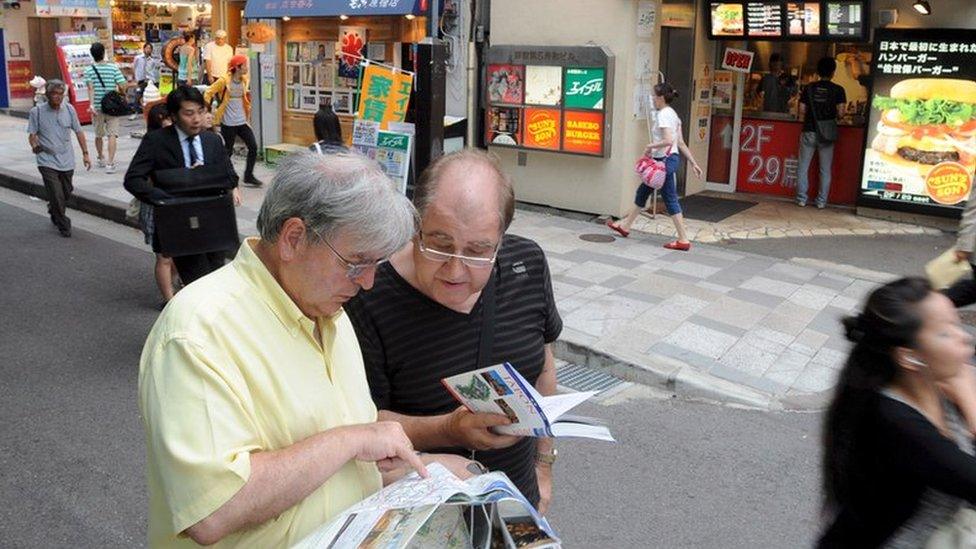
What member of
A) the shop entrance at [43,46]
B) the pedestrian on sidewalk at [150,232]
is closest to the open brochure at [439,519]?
the pedestrian on sidewalk at [150,232]

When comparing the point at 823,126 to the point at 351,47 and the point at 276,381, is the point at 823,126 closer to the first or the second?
the point at 351,47

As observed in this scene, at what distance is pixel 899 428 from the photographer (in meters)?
2.38

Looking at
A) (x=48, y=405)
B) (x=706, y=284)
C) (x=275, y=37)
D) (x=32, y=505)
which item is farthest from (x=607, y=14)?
(x=32, y=505)

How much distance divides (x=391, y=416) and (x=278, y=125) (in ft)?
42.5

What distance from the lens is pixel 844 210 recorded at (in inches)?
468

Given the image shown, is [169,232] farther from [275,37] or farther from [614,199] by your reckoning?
[275,37]

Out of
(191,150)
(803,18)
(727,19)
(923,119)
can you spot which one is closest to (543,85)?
(727,19)

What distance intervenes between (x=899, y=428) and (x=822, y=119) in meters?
10.0

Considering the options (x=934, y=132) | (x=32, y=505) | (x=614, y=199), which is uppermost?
(x=934, y=132)

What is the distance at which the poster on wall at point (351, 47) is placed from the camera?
13109mm

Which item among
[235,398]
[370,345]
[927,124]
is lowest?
[370,345]

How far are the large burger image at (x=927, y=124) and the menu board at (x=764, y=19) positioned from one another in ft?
5.00

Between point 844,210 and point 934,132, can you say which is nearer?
point 934,132

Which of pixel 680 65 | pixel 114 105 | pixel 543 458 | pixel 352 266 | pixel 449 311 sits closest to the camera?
pixel 352 266
